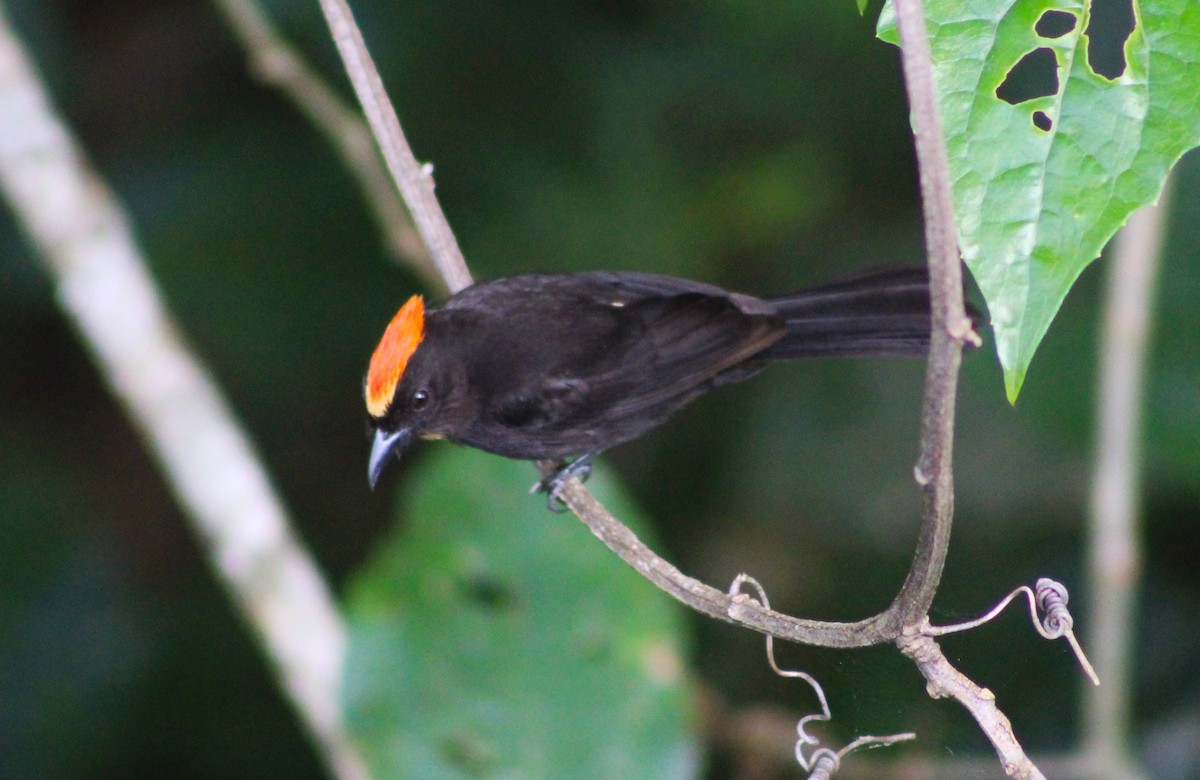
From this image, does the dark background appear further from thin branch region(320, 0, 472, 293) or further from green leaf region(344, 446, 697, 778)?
thin branch region(320, 0, 472, 293)

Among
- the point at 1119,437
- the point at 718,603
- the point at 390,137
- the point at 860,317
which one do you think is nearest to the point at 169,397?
the point at 390,137

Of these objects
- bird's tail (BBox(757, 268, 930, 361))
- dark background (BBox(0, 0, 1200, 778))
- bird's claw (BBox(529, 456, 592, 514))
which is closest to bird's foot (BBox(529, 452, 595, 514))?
bird's claw (BBox(529, 456, 592, 514))

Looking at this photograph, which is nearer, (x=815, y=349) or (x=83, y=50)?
(x=815, y=349)

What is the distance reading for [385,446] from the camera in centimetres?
330

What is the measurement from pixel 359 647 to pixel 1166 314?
2.79 meters

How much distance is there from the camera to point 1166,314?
168 inches

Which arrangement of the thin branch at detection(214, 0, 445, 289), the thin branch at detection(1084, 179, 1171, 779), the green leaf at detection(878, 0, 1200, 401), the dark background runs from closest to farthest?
the green leaf at detection(878, 0, 1200, 401) → the thin branch at detection(1084, 179, 1171, 779) → the thin branch at detection(214, 0, 445, 289) → the dark background

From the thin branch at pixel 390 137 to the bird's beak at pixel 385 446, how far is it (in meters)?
0.45

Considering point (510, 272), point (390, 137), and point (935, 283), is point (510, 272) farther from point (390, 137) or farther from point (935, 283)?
point (935, 283)

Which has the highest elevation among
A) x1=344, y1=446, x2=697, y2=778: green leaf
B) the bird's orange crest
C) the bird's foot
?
the bird's orange crest

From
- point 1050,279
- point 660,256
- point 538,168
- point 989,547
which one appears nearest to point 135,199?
point 538,168

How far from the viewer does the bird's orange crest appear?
125 inches

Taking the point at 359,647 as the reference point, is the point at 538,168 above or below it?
above

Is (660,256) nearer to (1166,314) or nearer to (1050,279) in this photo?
(1166,314)
